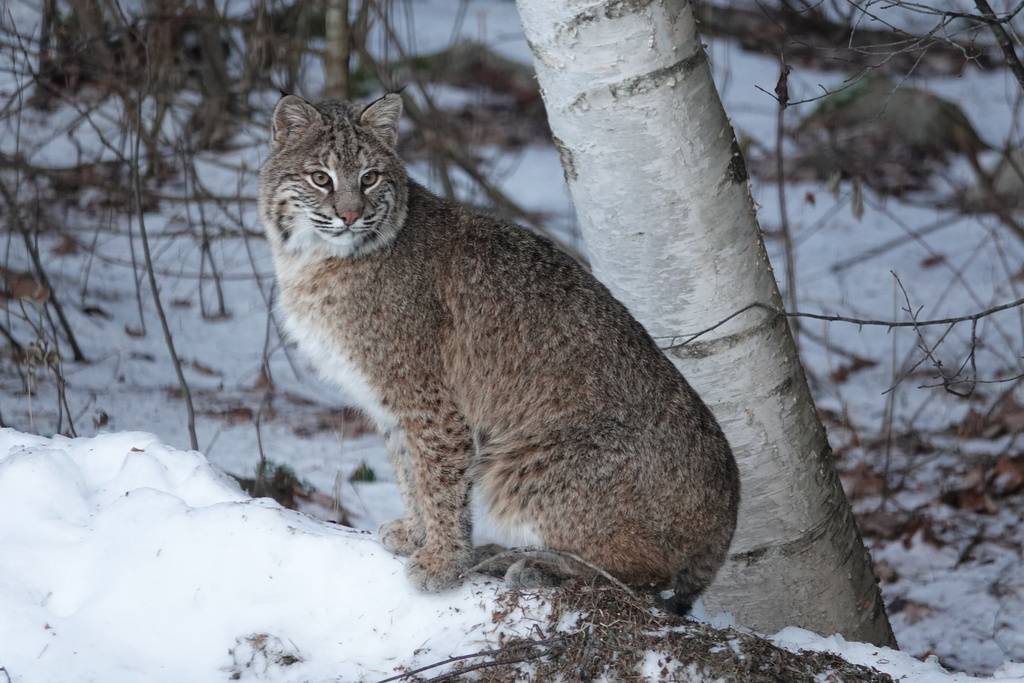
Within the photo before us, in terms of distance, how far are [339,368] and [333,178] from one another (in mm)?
696

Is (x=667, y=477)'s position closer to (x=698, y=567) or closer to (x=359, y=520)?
(x=698, y=567)

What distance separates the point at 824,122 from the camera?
11.5m

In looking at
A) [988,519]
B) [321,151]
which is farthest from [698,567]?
[988,519]

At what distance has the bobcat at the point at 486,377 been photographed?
3.51 metres

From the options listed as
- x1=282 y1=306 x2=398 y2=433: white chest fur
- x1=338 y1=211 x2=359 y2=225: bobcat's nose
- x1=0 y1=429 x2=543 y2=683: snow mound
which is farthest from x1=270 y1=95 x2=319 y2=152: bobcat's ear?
x1=0 y1=429 x2=543 y2=683: snow mound

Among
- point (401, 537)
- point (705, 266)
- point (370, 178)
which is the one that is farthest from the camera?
point (370, 178)

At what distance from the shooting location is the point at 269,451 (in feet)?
19.0

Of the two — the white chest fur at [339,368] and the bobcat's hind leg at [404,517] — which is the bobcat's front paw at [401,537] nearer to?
the bobcat's hind leg at [404,517]

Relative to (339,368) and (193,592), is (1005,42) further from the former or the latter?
(193,592)

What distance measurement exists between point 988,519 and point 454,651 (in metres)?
3.92

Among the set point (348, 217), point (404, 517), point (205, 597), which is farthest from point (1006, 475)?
point (205, 597)

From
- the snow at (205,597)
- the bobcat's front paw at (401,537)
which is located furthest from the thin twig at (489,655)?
the bobcat's front paw at (401,537)

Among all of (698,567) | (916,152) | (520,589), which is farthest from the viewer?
(916,152)

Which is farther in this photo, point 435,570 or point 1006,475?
point 1006,475
